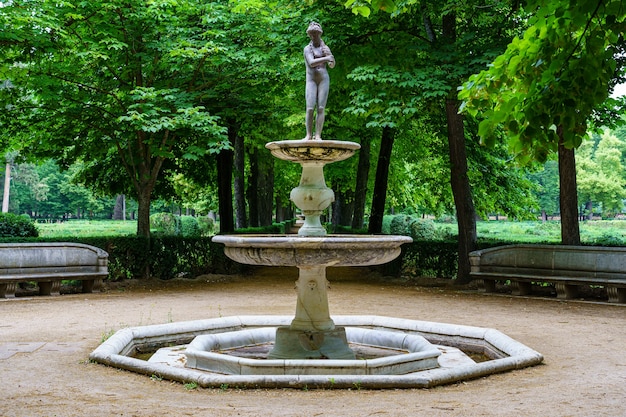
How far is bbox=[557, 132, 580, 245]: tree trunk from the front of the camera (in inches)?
661

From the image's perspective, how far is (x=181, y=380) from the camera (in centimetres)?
761

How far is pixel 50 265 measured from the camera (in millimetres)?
16547

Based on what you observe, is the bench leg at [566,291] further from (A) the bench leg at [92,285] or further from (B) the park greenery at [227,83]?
(A) the bench leg at [92,285]

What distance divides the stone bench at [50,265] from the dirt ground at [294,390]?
488mm

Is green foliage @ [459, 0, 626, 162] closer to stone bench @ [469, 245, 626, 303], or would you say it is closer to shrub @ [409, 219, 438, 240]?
stone bench @ [469, 245, 626, 303]

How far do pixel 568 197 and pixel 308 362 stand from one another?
1114cm

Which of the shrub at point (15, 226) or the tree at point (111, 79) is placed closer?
the tree at point (111, 79)

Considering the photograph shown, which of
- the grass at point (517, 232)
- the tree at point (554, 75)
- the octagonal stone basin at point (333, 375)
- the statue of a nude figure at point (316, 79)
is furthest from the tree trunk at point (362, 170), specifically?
the tree at point (554, 75)

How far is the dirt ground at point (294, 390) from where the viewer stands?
639cm

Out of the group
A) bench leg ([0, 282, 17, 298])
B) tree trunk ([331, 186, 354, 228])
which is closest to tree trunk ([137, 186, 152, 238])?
bench leg ([0, 282, 17, 298])

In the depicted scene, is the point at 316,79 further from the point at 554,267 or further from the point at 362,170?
the point at 362,170

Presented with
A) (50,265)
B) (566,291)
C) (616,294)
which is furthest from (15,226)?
(616,294)

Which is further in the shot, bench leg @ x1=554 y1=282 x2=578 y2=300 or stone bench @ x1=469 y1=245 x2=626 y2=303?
bench leg @ x1=554 y1=282 x2=578 y2=300

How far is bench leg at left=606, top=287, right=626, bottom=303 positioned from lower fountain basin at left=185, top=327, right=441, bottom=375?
737 cm
